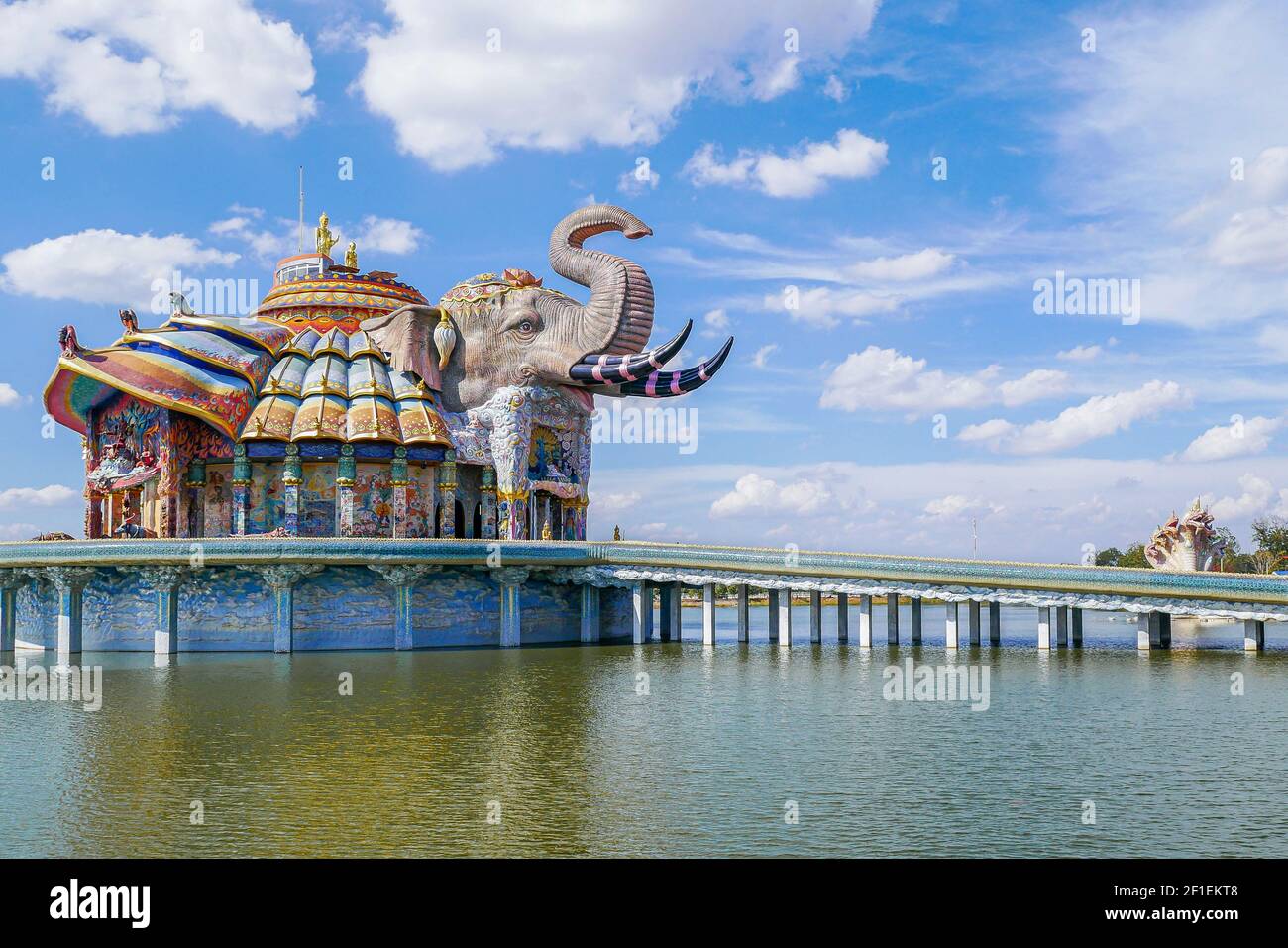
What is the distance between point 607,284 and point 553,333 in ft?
10.1

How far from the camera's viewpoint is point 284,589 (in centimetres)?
4322

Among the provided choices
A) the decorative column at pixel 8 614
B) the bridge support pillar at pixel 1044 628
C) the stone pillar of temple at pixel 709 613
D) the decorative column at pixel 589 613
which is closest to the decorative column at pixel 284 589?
the decorative column at pixel 589 613

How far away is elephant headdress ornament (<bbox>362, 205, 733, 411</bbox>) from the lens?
50500 millimetres

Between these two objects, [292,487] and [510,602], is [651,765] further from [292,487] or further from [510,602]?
[292,487]

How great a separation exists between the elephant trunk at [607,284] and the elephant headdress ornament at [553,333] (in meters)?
0.04

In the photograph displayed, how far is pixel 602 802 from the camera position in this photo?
19125mm

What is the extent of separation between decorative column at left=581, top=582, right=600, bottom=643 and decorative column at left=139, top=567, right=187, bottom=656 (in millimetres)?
14838

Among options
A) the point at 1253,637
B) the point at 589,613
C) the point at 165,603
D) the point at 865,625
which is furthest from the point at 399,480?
the point at 1253,637

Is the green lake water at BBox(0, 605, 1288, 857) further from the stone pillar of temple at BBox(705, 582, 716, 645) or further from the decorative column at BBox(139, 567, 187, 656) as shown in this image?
the stone pillar of temple at BBox(705, 582, 716, 645)

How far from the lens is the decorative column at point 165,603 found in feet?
141

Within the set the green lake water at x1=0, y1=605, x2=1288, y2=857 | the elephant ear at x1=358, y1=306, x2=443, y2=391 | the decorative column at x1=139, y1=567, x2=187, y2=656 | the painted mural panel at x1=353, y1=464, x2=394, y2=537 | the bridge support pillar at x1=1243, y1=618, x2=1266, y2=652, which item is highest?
the elephant ear at x1=358, y1=306, x2=443, y2=391

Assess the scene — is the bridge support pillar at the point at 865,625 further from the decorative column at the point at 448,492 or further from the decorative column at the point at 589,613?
the decorative column at the point at 448,492

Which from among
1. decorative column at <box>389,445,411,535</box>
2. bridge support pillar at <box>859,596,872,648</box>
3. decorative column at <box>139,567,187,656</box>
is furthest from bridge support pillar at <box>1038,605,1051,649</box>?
decorative column at <box>139,567,187,656</box>

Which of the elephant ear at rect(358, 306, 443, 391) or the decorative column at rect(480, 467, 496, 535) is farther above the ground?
the elephant ear at rect(358, 306, 443, 391)
